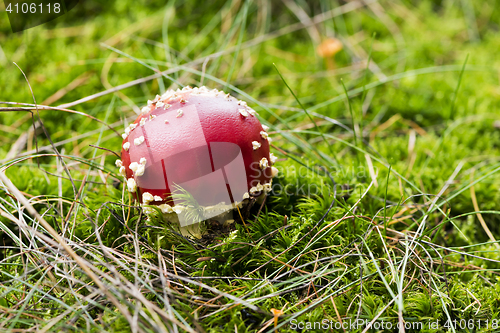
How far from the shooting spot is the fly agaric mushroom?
5.39 ft

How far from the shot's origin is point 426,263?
6.16 ft

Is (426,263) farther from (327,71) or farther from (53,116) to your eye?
(53,116)

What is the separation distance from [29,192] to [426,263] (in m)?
2.34

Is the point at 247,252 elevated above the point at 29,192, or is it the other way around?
Result: the point at 29,192

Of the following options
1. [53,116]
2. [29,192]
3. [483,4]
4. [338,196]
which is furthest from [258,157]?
[483,4]

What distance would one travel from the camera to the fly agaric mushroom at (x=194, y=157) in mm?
1643

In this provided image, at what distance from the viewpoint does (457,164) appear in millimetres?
2625

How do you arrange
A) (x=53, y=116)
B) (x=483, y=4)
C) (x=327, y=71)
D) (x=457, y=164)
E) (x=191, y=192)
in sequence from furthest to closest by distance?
(x=483, y=4), (x=327, y=71), (x=53, y=116), (x=457, y=164), (x=191, y=192)

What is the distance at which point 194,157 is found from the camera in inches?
64.3

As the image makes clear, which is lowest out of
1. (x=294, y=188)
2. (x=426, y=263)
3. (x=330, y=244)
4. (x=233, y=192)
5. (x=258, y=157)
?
(x=426, y=263)

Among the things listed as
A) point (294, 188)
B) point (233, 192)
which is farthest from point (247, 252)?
point (294, 188)

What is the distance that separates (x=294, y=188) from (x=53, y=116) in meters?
2.12

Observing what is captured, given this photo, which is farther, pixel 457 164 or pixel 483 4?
pixel 483 4

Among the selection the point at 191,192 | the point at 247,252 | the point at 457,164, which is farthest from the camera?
the point at 457,164
